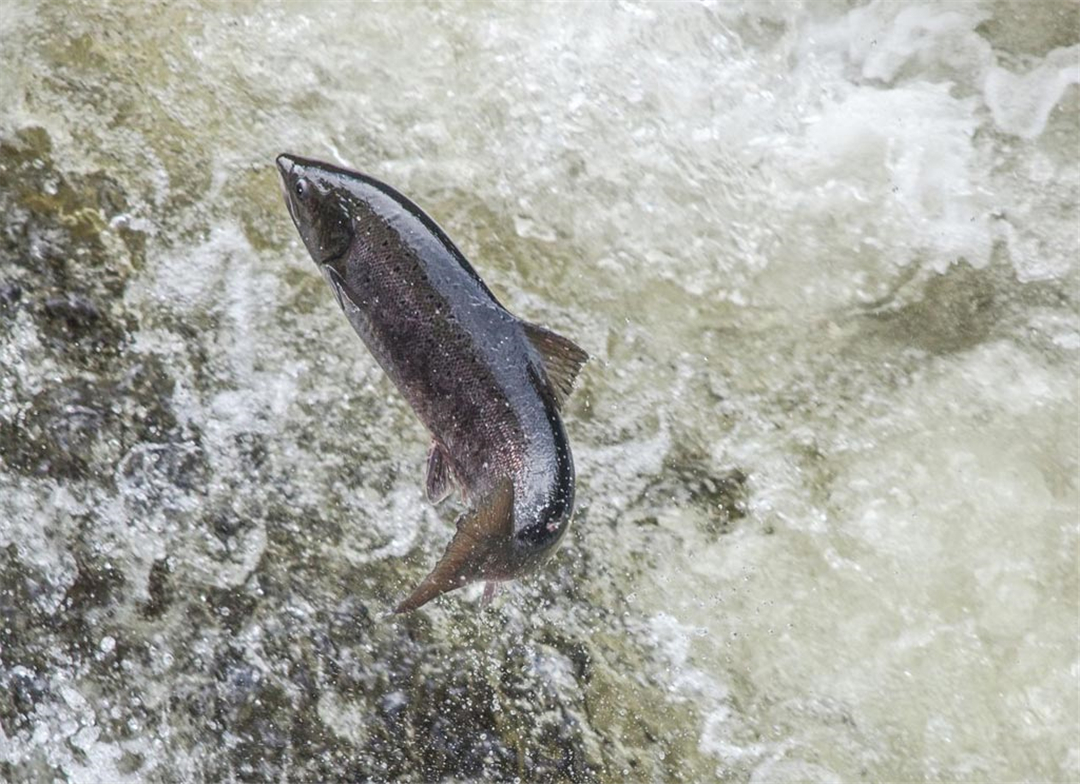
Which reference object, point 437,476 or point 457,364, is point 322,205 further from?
point 437,476

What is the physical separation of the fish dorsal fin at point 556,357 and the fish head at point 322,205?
39 cm

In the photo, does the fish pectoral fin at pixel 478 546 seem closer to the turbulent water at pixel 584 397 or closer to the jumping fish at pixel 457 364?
the jumping fish at pixel 457 364

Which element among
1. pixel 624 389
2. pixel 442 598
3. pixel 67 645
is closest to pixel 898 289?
pixel 624 389

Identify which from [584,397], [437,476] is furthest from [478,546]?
[584,397]

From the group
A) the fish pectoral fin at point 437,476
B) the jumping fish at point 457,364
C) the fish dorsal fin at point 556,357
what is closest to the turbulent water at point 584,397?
the fish pectoral fin at point 437,476

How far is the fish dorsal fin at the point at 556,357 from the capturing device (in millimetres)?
1920

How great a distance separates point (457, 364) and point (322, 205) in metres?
0.38

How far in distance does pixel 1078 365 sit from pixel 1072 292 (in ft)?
0.60

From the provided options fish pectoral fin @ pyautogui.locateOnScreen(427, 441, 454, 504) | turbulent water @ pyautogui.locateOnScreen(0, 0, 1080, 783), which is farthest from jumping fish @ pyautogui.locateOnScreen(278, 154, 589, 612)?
turbulent water @ pyautogui.locateOnScreen(0, 0, 1080, 783)

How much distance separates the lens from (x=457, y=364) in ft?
6.47

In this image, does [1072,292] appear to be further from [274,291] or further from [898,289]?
[274,291]

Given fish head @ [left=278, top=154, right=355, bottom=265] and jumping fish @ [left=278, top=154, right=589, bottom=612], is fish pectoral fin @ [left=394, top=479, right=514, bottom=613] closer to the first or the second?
jumping fish @ [left=278, top=154, right=589, bottom=612]

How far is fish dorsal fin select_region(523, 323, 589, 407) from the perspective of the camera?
192cm

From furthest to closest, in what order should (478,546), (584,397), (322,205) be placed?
(584,397)
(322,205)
(478,546)
